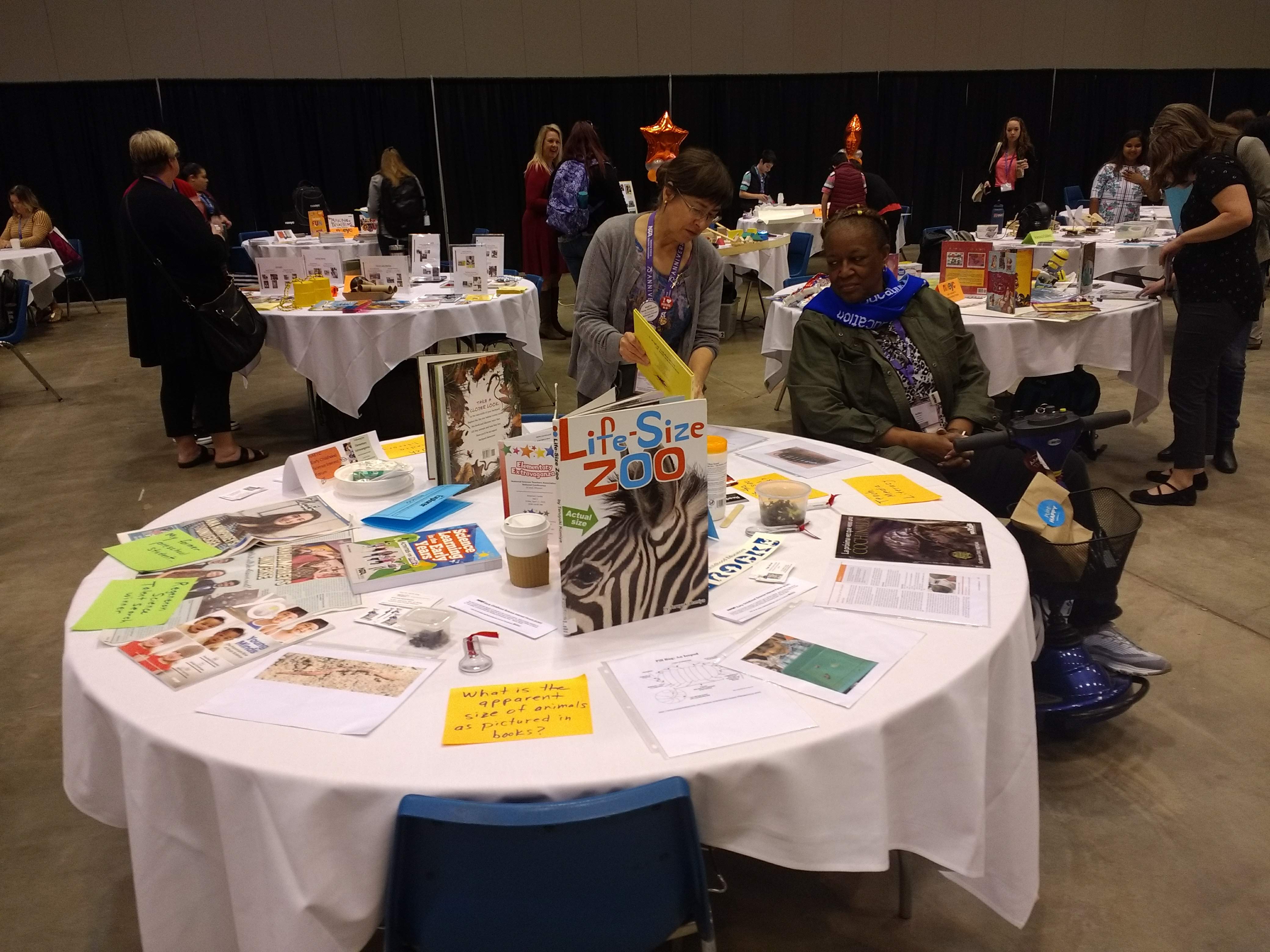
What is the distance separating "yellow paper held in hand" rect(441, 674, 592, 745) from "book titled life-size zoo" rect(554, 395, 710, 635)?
0.16 metres

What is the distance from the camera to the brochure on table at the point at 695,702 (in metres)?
1.20

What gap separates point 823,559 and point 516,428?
807mm

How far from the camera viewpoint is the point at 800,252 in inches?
277

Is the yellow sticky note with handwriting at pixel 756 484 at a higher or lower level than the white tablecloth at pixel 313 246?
lower

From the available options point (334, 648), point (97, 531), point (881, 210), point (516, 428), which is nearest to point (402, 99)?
point (881, 210)

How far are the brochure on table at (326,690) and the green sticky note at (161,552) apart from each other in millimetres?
455

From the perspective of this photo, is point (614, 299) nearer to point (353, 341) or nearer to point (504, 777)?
point (504, 777)

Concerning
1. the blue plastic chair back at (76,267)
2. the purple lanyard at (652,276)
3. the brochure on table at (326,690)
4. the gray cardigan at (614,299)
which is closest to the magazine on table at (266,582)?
the brochure on table at (326,690)

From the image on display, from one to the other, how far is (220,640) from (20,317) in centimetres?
565

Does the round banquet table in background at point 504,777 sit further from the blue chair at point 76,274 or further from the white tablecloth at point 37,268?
the blue chair at point 76,274

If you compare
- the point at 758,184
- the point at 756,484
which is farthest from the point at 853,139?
the point at 756,484

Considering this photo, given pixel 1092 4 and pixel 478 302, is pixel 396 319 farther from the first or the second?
pixel 1092 4

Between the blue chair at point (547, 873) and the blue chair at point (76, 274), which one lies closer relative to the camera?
the blue chair at point (547, 873)

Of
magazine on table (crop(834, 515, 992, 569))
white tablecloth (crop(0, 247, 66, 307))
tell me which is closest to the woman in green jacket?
magazine on table (crop(834, 515, 992, 569))
